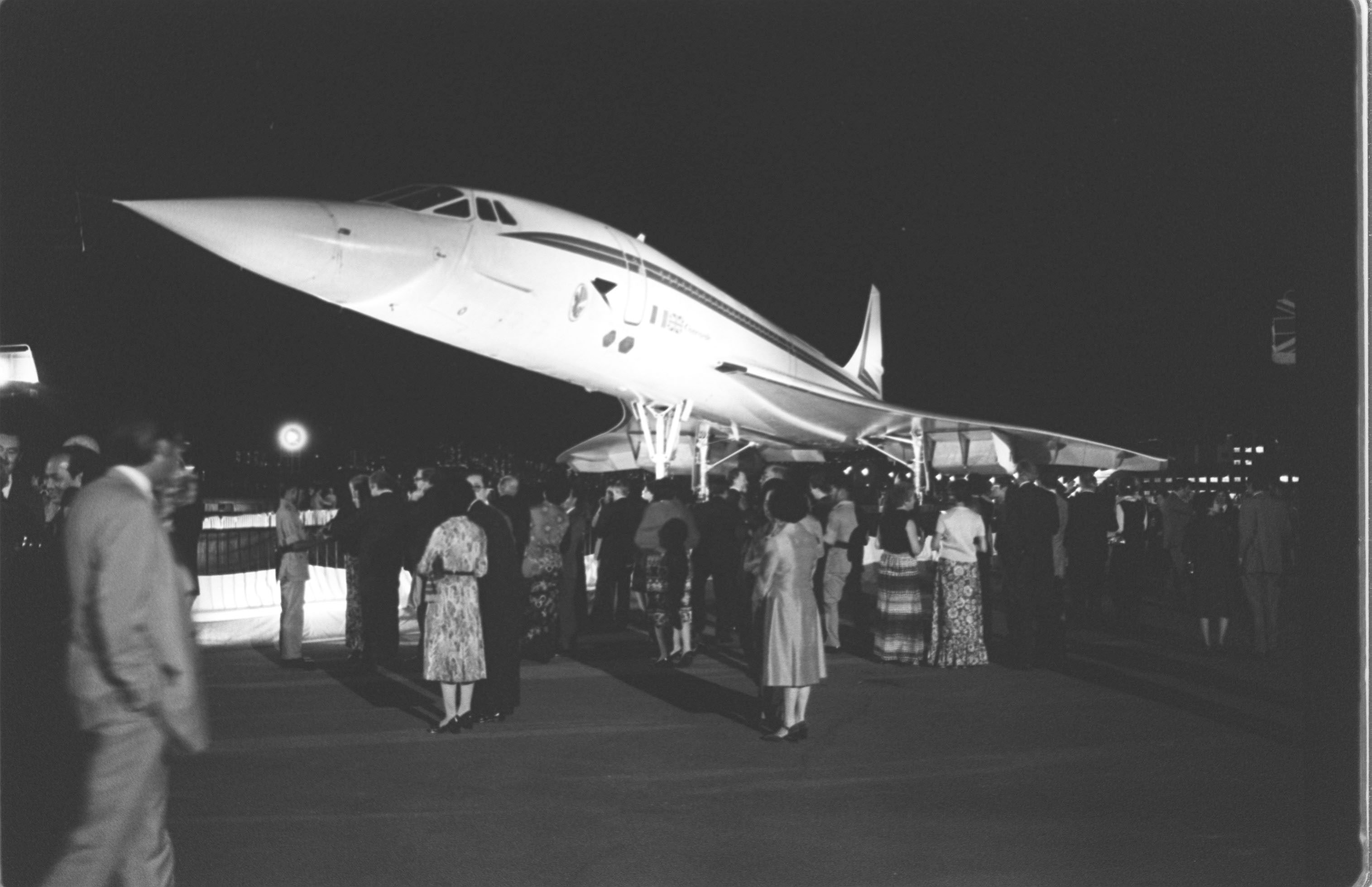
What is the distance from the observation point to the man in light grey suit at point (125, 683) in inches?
137

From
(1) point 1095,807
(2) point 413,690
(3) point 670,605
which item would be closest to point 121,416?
(1) point 1095,807

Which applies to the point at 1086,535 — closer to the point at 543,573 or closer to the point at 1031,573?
the point at 1031,573

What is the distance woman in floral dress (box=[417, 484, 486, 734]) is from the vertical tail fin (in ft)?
85.8

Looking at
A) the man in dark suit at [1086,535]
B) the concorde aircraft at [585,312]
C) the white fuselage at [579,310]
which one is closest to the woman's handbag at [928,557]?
the man in dark suit at [1086,535]

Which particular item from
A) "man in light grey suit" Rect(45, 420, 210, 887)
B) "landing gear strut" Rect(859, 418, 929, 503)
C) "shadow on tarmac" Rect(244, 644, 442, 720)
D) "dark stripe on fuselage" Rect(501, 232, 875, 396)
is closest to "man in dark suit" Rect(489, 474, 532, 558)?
"shadow on tarmac" Rect(244, 644, 442, 720)

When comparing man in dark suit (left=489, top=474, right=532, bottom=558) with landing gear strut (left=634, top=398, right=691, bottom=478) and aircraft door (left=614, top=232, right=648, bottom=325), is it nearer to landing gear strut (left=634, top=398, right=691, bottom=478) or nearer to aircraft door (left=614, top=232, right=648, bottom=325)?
aircraft door (left=614, top=232, right=648, bottom=325)

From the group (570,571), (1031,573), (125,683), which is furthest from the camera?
(570,571)

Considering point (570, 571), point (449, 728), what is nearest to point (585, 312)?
point (570, 571)

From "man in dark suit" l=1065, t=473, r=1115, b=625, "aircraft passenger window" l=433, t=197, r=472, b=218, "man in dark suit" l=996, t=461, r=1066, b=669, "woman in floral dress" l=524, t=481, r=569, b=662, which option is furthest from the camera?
"aircraft passenger window" l=433, t=197, r=472, b=218

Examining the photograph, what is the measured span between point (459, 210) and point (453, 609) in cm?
638

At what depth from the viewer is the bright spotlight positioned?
1806cm

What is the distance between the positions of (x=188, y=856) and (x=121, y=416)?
6.68 feet

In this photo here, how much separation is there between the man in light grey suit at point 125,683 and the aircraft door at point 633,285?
11.5 meters

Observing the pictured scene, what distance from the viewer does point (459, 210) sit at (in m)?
12.5
